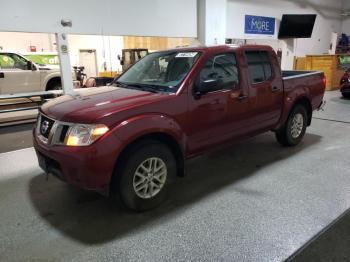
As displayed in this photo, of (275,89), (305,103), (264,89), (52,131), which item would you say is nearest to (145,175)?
(52,131)

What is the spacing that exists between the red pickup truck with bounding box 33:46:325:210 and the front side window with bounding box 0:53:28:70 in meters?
6.27

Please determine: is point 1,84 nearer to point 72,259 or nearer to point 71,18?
point 71,18

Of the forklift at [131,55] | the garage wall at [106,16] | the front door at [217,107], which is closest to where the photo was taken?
the front door at [217,107]

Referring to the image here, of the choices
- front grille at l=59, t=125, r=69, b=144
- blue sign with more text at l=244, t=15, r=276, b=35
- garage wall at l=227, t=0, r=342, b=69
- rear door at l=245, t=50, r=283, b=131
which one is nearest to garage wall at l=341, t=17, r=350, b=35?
garage wall at l=227, t=0, r=342, b=69

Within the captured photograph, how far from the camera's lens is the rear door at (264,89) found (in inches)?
143

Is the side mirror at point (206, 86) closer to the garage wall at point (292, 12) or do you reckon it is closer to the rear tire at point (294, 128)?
the rear tire at point (294, 128)

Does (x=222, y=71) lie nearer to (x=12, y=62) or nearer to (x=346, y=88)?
(x=346, y=88)

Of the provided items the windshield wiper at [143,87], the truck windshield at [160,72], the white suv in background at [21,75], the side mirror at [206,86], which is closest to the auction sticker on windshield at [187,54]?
the truck windshield at [160,72]

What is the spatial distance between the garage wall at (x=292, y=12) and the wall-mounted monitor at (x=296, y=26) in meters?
0.29

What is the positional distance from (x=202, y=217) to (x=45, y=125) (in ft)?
5.64

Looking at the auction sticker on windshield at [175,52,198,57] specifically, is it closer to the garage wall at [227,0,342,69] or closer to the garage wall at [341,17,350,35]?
the garage wall at [227,0,342,69]

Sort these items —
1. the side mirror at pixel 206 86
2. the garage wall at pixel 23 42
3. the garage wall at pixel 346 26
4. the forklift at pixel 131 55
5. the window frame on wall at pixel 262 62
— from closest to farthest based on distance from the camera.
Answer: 1. the side mirror at pixel 206 86
2. the window frame on wall at pixel 262 62
3. the forklift at pixel 131 55
4. the garage wall at pixel 23 42
5. the garage wall at pixel 346 26

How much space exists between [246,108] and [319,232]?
1.60 meters

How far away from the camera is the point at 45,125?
276cm
